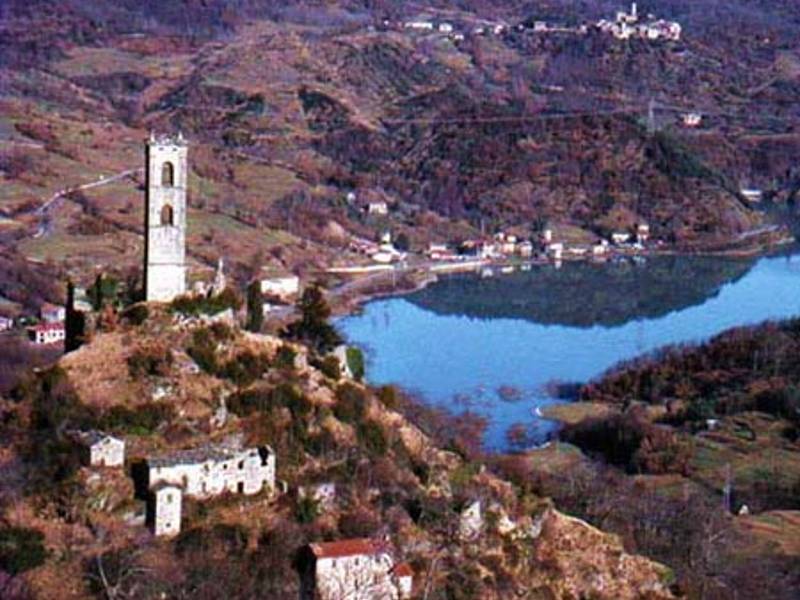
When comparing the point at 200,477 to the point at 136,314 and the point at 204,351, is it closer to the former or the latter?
the point at 204,351

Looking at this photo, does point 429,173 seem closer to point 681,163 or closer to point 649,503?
point 681,163

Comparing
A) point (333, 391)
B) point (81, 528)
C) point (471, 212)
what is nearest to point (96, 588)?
point (81, 528)

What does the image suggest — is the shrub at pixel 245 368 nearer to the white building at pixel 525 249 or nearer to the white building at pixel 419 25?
the white building at pixel 525 249

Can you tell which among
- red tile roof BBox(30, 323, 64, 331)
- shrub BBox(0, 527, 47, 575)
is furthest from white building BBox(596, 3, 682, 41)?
shrub BBox(0, 527, 47, 575)

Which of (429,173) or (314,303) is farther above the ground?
(314,303)

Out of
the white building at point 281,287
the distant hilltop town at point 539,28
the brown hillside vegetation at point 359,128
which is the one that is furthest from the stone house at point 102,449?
the distant hilltop town at point 539,28

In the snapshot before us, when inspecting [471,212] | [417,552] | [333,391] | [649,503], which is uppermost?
[333,391]

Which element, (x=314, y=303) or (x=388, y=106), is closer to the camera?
(x=314, y=303)

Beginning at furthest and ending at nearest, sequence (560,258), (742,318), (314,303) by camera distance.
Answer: (560,258), (742,318), (314,303)
